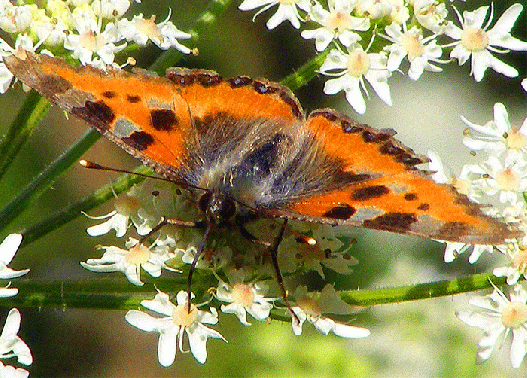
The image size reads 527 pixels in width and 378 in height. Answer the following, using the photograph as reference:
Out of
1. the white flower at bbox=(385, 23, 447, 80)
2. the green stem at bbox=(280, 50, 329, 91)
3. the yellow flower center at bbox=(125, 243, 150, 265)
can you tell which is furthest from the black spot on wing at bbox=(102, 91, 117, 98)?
the white flower at bbox=(385, 23, 447, 80)

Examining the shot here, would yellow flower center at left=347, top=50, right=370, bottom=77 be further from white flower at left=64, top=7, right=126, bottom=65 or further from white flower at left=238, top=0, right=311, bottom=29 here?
white flower at left=64, top=7, right=126, bottom=65

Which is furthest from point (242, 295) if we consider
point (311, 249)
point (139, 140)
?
point (139, 140)

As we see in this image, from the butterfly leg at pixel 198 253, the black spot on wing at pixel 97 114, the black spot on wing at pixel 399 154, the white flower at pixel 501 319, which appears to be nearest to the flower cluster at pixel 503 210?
the white flower at pixel 501 319

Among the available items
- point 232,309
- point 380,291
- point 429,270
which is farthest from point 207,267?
point 429,270

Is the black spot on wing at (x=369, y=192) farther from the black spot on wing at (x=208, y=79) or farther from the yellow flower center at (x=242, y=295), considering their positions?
the black spot on wing at (x=208, y=79)

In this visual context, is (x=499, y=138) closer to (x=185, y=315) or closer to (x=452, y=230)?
(x=452, y=230)

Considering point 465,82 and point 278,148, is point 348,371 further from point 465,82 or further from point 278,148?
point 465,82
